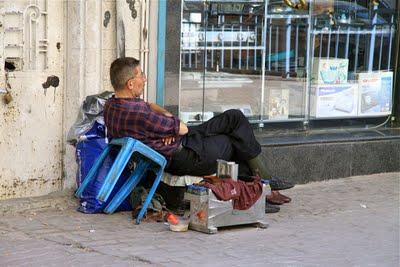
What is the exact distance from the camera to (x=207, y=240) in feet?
19.0

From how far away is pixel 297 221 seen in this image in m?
6.53

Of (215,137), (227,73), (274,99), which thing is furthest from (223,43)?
(215,137)

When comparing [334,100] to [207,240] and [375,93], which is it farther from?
[207,240]

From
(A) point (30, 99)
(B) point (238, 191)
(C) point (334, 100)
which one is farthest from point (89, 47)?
(C) point (334, 100)

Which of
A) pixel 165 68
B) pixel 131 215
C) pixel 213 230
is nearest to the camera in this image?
pixel 213 230

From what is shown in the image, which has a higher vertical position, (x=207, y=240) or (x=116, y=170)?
(x=116, y=170)

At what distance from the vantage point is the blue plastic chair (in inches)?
232

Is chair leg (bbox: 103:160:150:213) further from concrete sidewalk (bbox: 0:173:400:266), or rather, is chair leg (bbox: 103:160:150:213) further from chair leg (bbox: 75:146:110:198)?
chair leg (bbox: 75:146:110:198)

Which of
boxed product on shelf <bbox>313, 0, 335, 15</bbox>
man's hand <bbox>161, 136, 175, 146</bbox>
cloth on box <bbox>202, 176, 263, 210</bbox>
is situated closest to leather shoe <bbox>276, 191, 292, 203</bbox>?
cloth on box <bbox>202, 176, 263, 210</bbox>

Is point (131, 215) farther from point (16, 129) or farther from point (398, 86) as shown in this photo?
point (398, 86)

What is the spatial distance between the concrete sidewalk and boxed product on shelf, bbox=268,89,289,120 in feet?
4.81

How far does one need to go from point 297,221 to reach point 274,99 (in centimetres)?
211

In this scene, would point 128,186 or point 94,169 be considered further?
point 128,186

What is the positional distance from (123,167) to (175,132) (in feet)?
1.67
